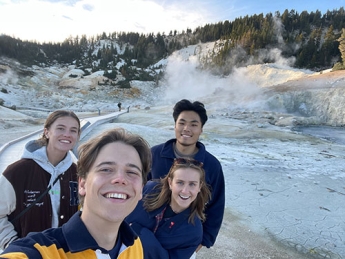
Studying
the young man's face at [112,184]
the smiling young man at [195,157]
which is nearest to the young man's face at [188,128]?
the smiling young man at [195,157]

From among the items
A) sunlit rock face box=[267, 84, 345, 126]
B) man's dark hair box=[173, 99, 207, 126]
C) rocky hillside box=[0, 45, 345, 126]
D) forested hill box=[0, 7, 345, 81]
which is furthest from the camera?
forested hill box=[0, 7, 345, 81]

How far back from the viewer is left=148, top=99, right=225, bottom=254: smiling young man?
7.09ft

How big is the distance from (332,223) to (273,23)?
179ft

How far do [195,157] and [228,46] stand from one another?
46.0m

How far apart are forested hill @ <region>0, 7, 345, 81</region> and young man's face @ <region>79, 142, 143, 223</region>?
37779 mm

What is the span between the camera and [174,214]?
6.06ft

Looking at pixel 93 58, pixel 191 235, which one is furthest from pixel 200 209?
pixel 93 58

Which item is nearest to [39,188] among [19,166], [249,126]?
[19,166]

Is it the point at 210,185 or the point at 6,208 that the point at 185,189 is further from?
the point at 6,208

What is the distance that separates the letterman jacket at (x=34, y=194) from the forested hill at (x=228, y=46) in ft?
123

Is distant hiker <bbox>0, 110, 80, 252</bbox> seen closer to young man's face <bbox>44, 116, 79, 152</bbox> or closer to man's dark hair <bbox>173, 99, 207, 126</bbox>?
young man's face <bbox>44, 116, 79, 152</bbox>

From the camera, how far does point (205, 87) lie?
122 feet

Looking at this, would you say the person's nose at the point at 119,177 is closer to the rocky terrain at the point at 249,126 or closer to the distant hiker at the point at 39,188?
the distant hiker at the point at 39,188

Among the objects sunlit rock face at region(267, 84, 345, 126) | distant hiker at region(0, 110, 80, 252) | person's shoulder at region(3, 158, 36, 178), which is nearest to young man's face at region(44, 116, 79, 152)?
distant hiker at region(0, 110, 80, 252)
